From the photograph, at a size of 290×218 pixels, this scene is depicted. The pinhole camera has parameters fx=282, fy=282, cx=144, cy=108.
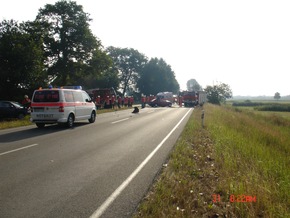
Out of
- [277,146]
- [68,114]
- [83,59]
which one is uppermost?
[83,59]

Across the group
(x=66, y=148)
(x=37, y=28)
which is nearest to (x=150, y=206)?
A: (x=66, y=148)

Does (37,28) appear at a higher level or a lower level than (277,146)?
higher

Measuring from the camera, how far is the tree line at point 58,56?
973 inches

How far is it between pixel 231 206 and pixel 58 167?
418 cm

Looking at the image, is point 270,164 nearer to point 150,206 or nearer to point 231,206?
point 231,206

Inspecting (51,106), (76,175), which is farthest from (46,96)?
(76,175)

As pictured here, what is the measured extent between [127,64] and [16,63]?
62460mm

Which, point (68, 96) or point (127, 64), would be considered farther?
point (127, 64)

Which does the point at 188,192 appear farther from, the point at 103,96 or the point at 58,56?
the point at 58,56

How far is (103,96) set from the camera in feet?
116

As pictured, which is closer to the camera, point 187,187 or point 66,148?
point 187,187

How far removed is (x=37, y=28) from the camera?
36.5 meters

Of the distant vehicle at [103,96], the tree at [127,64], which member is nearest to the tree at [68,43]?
the distant vehicle at [103,96]

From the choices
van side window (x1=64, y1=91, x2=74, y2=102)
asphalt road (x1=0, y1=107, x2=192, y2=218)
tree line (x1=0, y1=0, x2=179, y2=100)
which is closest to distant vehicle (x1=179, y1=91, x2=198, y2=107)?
tree line (x1=0, y1=0, x2=179, y2=100)
